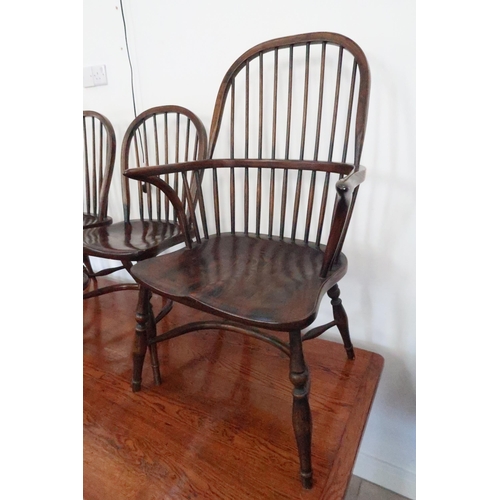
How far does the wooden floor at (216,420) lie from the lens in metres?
0.68

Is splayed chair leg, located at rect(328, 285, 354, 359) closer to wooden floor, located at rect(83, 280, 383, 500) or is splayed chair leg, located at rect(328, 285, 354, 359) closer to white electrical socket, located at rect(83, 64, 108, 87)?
wooden floor, located at rect(83, 280, 383, 500)

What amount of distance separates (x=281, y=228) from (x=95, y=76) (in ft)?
3.75

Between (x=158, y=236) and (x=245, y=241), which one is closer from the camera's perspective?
(x=245, y=241)

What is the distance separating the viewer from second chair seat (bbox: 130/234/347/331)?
1.97 ft

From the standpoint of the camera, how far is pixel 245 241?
0.97 m

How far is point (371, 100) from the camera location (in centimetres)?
94

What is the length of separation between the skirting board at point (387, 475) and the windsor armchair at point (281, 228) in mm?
480

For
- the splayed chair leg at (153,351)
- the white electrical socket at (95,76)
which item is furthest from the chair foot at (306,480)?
the white electrical socket at (95,76)
